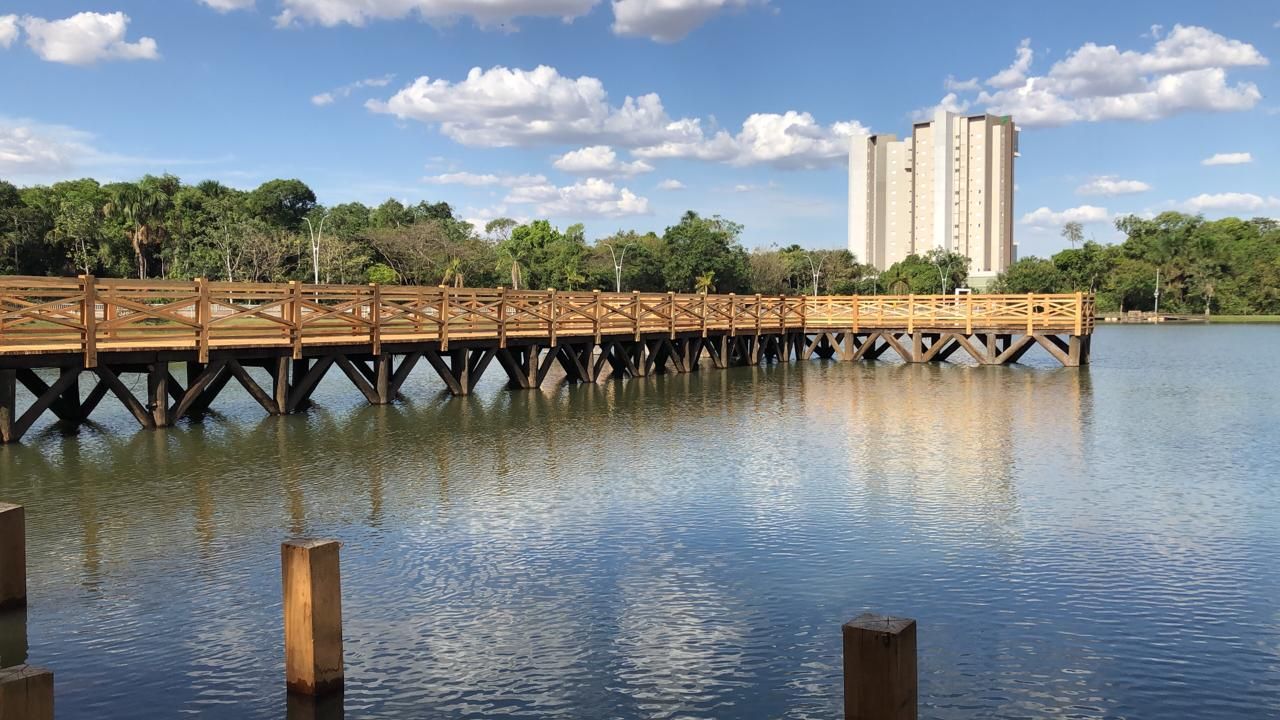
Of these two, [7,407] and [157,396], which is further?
[157,396]

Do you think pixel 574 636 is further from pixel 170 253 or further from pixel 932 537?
pixel 170 253

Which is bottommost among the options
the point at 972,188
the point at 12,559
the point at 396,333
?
the point at 12,559

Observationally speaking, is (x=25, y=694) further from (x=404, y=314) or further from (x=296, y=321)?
(x=404, y=314)

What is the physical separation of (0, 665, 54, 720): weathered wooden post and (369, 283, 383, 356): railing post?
19334mm

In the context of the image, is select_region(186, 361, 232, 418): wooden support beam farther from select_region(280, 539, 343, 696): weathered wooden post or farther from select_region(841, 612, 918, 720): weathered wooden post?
select_region(841, 612, 918, 720): weathered wooden post

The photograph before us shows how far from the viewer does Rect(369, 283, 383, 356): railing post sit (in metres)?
23.8

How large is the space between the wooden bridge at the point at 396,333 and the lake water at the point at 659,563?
158cm

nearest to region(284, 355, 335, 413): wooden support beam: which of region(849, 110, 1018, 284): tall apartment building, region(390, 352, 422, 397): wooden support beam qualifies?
region(390, 352, 422, 397): wooden support beam

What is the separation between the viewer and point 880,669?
5027 millimetres

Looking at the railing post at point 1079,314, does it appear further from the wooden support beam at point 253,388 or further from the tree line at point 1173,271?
the tree line at point 1173,271

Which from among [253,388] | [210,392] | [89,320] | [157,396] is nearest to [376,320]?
[253,388]

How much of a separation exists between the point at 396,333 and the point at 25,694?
808 inches

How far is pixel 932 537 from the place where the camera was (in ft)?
37.7

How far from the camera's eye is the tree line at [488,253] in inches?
2800
